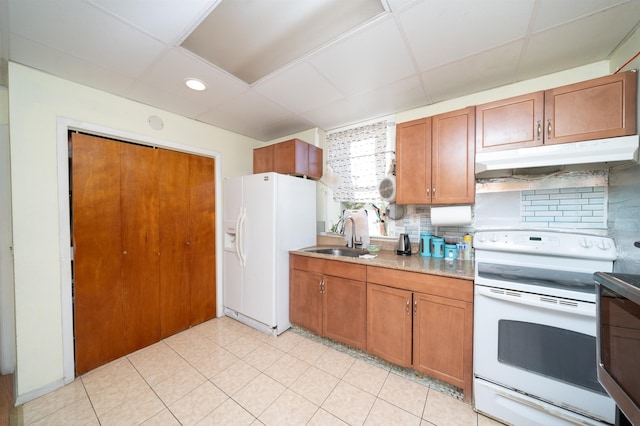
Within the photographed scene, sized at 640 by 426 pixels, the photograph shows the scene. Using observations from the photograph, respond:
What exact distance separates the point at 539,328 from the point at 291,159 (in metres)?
2.52

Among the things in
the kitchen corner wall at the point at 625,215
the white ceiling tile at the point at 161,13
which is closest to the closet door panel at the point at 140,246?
the white ceiling tile at the point at 161,13

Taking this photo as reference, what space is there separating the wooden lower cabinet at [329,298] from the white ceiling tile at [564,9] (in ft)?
Answer: 6.54

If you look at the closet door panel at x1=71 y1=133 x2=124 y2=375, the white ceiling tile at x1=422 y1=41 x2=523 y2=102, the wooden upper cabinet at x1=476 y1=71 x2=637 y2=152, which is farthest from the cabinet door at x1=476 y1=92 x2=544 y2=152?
the closet door panel at x1=71 y1=133 x2=124 y2=375

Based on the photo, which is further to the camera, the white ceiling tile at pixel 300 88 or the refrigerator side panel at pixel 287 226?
the refrigerator side panel at pixel 287 226

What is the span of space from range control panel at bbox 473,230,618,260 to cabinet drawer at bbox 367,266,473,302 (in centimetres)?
32

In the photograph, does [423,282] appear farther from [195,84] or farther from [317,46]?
[195,84]

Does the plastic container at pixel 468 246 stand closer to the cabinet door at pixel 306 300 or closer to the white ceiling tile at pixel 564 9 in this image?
the cabinet door at pixel 306 300

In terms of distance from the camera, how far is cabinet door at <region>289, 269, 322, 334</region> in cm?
231

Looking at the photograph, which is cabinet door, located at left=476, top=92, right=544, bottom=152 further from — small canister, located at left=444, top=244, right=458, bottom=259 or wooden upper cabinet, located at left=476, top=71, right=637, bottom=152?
small canister, located at left=444, top=244, right=458, bottom=259

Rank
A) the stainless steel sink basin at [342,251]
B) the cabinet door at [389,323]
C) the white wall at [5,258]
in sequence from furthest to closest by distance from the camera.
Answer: the stainless steel sink basin at [342,251], the cabinet door at [389,323], the white wall at [5,258]

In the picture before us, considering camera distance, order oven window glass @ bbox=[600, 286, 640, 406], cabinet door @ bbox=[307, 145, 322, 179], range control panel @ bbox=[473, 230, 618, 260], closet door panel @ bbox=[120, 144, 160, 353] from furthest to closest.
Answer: cabinet door @ bbox=[307, 145, 322, 179] → closet door panel @ bbox=[120, 144, 160, 353] → range control panel @ bbox=[473, 230, 618, 260] → oven window glass @ bbox=[600, 286, 640, 406]

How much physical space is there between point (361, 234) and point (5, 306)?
3.31 metres

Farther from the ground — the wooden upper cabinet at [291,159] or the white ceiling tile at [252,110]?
the white ceiling tile at [252,110]

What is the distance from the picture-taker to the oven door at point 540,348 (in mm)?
1192
